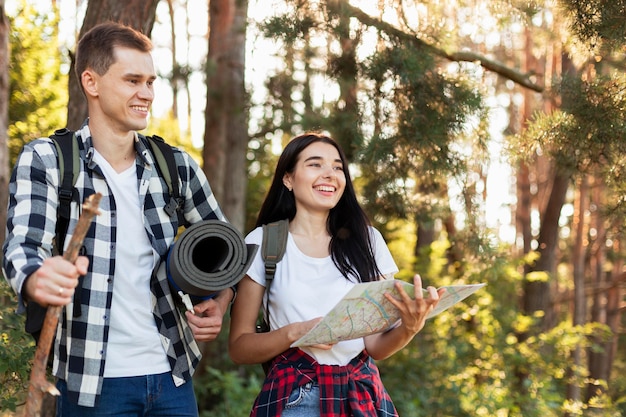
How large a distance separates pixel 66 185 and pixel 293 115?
6758 mm

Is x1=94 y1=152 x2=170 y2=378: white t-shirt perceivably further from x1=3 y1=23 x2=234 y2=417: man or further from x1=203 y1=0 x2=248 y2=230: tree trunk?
x1=203 y1=0 x2=248 y2=230: tree trunk

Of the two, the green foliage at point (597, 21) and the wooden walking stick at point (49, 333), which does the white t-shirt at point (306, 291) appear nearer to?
the wooden walking stick at point (49, 333)

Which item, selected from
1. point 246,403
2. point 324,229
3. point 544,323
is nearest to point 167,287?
point 324,229

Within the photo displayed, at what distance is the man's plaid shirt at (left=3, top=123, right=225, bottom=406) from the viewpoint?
2342mm

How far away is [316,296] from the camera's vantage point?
9.50 feet

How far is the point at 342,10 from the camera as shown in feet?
16.0

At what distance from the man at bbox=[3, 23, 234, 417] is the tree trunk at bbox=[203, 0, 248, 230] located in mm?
5927

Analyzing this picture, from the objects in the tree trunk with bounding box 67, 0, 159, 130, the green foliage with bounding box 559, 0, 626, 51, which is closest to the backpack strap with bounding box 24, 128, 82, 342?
the tree trunk with bounding box 67, 0, 159, 130

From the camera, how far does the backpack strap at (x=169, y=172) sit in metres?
2.73

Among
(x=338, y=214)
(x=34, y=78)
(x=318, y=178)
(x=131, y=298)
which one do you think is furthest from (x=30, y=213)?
(x=34, y=78)

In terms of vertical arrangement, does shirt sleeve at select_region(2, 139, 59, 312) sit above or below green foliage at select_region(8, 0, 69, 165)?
below

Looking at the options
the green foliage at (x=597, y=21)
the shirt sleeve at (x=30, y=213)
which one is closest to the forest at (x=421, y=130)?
the green foliage at (x=597, y=21)

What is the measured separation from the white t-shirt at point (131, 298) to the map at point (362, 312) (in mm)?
489

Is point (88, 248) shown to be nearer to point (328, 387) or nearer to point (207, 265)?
point (207, 265)
